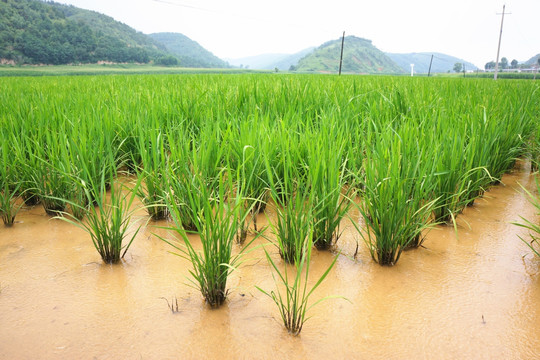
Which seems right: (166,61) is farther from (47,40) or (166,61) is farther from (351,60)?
(351,60)

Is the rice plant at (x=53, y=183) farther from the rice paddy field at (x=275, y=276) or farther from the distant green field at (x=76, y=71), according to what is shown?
the distant green field at (x=76, y=71)

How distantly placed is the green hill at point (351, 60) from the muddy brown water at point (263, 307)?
11048 cm

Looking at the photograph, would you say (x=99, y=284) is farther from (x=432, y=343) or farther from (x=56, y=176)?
(x=432, y=343)

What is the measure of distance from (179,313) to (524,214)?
1.84 metres

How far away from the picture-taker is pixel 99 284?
1216 millimetres

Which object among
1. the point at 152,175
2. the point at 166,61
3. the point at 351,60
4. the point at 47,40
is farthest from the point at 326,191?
the point at 351,60

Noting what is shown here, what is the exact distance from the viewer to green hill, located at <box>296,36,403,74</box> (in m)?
116

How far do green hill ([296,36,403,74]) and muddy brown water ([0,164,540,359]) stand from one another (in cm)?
11048

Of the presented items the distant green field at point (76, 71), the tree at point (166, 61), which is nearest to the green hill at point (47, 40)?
the distant green field at point (76, 71)

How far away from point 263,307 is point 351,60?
138m

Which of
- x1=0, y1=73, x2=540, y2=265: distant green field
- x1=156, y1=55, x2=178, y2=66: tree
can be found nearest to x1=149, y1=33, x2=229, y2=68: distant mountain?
x1=156, y1=55, x2=178, y2=66: tree

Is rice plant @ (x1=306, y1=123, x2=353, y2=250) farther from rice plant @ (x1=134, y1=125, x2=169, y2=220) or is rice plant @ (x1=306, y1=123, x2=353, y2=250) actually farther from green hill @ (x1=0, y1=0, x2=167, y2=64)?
green hill @ (x1=0, y1=0, x2=167, y2=64)

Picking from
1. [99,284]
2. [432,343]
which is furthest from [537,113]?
[99,284]

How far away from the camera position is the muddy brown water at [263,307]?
92cm
